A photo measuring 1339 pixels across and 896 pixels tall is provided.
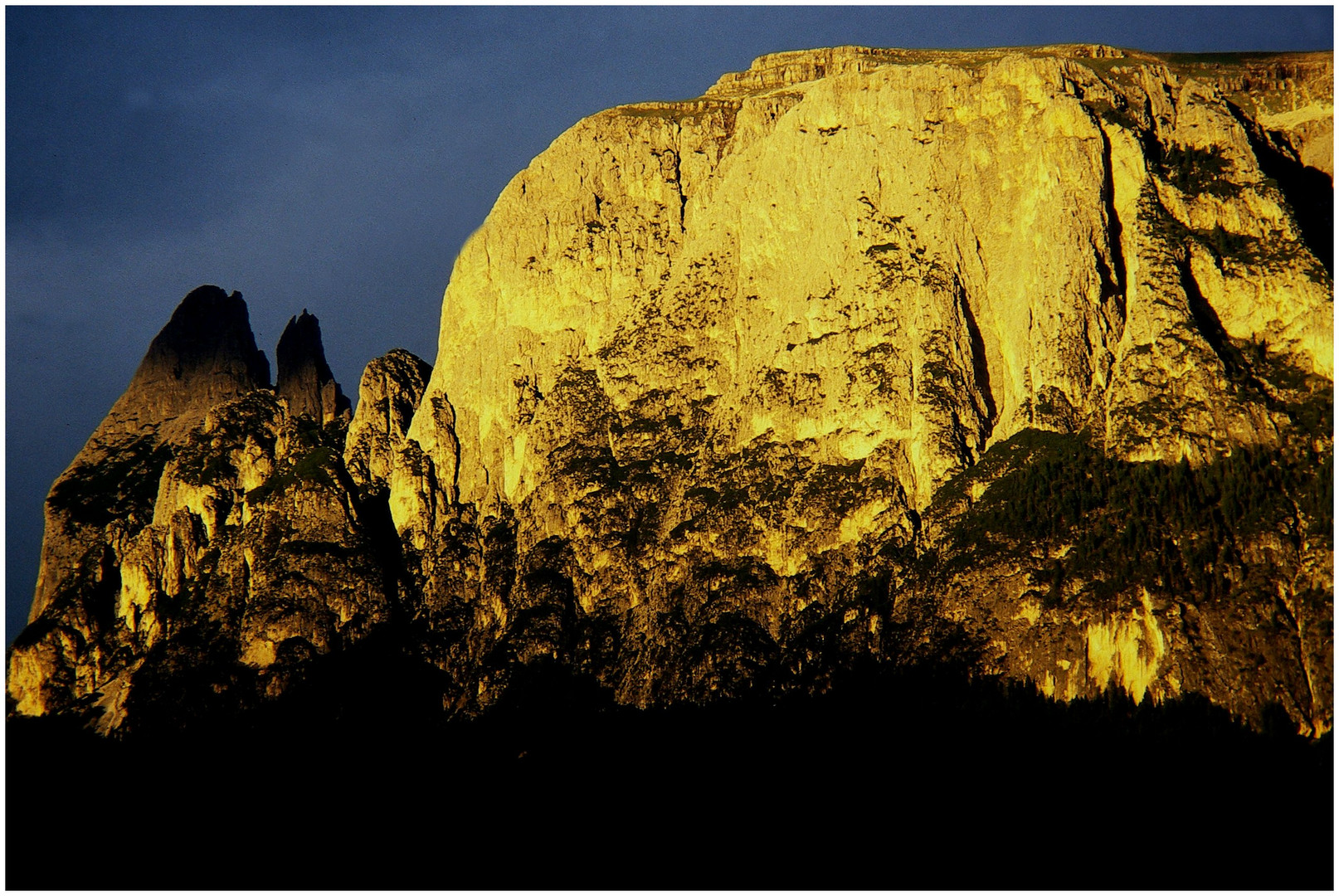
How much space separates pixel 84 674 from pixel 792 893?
3496 inches

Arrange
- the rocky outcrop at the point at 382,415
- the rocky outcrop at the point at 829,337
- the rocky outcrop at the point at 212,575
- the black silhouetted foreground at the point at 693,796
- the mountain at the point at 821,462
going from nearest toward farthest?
1. the black silhouetted foreground at the point at 693,796
2. the mountain at the point at 821,462
3. the rocky outcrop at the point at 829,337
4. the rocky outcrop at the point at 212,575
5. the rocky outcrop at the point at 382,415

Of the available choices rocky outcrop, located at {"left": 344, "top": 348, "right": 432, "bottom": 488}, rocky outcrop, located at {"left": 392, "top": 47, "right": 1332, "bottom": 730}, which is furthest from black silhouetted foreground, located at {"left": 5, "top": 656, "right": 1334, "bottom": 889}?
rocky outcrop, located at {"left": 344, "top": 348, "right": 432, "bottom": 488}

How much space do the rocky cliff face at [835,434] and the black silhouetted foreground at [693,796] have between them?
3.41 metres

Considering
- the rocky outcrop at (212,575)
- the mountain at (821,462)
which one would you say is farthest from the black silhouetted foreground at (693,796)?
the rocky outcrop at (212,575)

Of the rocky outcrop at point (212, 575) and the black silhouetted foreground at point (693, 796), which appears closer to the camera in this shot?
the black silhouetted foreground at point (693, 796)

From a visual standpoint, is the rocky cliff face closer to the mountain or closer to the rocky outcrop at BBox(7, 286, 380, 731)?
the mountain

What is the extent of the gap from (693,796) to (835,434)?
34.1m

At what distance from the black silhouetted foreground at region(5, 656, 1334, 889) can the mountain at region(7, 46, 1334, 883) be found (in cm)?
73

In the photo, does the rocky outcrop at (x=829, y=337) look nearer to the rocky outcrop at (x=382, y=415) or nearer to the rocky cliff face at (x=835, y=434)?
the rocky cliff face at (x=835, y=434)

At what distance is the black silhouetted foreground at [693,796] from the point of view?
379 feet

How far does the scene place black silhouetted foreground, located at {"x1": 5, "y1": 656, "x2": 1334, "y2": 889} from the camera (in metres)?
116

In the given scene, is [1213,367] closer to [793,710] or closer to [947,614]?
[947,614]

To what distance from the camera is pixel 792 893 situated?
11500cm

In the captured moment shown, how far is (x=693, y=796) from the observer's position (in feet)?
425
